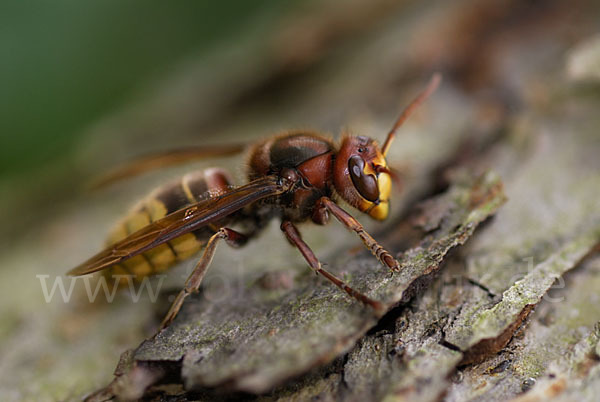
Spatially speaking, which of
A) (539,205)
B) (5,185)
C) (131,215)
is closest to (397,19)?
(539,205)

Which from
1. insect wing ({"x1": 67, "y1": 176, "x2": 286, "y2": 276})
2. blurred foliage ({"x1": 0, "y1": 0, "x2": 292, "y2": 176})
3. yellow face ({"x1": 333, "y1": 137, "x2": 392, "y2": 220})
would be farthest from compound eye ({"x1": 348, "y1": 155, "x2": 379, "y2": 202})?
blurred foliage ({"x1": 0, "y1": 0, "x2": 292, "y2": 176})

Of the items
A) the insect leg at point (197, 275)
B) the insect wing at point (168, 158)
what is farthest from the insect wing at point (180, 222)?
the insect wing at point (168, 158)

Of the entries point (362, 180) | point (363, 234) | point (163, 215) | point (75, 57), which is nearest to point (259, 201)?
point (163, 215)

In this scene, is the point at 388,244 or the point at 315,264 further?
the point at 388,244

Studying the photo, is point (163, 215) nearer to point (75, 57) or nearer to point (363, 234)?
point (363, 234)

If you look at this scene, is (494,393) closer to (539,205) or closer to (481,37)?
(539,205)

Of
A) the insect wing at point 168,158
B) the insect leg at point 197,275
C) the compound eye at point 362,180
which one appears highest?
the insect wing at point 168,158

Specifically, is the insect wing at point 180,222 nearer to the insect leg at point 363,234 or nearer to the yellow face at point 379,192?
the insect leg at point 363,234
